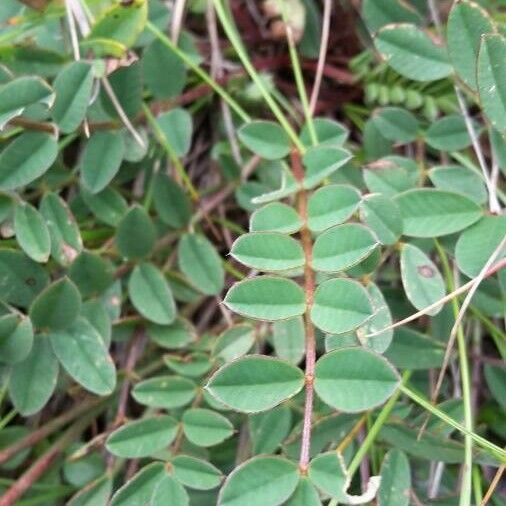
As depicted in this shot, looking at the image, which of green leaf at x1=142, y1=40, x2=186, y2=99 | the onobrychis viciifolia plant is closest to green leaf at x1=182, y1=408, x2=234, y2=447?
the onobrychis viciifolia plant

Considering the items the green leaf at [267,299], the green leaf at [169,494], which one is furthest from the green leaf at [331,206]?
the green leaf at [169,494]

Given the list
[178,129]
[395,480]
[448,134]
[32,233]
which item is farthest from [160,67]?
[395,480]

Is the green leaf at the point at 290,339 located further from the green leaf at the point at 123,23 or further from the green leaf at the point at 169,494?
the green leaf at the point at 123,23

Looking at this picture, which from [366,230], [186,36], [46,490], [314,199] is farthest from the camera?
[186,36]

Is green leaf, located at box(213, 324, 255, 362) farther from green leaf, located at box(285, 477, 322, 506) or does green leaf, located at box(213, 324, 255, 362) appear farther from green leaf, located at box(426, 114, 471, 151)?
green leaf, located at box(426, 114, 471, 151)

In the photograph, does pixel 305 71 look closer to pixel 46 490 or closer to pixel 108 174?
pixel 108 174

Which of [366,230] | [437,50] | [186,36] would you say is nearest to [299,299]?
[366,230]
